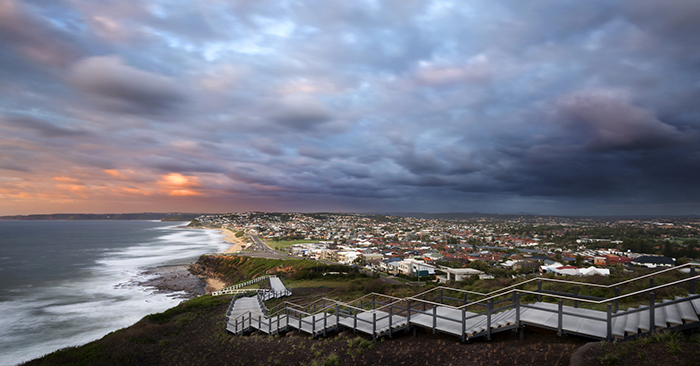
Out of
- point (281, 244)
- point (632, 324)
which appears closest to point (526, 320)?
point (632, 324)

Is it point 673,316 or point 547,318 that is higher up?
point 673,316

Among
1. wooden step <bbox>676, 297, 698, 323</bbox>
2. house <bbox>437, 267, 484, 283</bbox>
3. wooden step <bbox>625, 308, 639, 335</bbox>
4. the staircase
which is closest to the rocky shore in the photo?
house <bbox>437, 267, 484, 283</bbox>

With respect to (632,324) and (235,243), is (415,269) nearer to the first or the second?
(632,324)

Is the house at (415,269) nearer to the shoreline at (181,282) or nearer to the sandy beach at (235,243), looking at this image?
the shoreline at (181,282)

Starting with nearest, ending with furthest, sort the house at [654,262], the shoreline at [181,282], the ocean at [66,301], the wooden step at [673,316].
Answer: the wooden step at [673,316]
the ocean at [66,301]
the shoreline at [181,282]
the house at [654,262]

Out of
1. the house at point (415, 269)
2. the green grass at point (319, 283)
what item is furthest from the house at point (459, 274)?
the green grass at point (319, 283)

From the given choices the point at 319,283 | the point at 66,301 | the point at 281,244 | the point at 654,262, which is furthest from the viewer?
the point at 281,244

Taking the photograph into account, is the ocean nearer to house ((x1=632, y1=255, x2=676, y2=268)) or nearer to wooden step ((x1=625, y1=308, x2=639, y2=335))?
wooden step ((x1=625, y1=308, x2=639, y2=335))

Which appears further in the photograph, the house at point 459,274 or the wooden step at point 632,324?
the house at point 459,274

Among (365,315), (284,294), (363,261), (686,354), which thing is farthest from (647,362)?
(363,261)

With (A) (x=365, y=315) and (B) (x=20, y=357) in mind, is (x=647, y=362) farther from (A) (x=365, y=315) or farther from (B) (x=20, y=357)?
(B) (x=20, y=357)

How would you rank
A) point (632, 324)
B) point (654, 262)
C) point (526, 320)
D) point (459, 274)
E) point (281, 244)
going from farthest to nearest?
point (281, 244) < point (654, 262) < point (459, 274) < point (526, 320) < point (632, 324)
